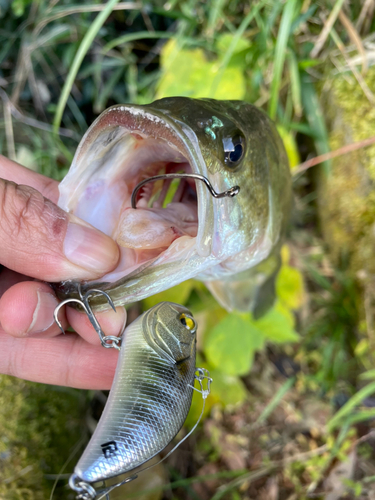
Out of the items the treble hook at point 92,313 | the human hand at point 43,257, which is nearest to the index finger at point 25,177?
the human hand at point 43,257

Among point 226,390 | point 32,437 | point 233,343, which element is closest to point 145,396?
point 32,437

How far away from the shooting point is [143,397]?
717mm

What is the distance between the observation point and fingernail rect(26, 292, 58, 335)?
0.94m

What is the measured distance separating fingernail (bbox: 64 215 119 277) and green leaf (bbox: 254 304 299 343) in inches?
47.2

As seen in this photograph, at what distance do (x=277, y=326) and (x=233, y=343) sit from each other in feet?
0.85

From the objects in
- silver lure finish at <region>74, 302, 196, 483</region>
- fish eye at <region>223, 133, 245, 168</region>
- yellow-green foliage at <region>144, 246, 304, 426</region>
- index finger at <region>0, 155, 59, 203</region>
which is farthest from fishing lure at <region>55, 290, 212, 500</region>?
yellow-green foliage at <region>144, 246, 304, 426</region>

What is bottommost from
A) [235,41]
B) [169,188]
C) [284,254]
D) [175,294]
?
[175,294]

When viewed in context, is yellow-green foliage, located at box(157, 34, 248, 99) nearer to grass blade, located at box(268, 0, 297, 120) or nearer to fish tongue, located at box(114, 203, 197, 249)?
grass blade, located at box(268, 0, 297, 120)

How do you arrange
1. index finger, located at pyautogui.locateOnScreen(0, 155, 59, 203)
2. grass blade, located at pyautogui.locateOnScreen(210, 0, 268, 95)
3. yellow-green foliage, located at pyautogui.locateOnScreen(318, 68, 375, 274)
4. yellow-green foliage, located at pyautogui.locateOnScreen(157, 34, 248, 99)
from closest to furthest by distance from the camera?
index finger, located at pyautogui.locateOnScreen(0, 155, 59, 203) → grass blade, located at pyautogui.locateOnScreen(210, 0, 268, 95) → yellow-green foliage, located at pyautogui.locateOnScreen(318, 68, 375, 274) → yellow-green foliage, located at pyautogui.locateOnScreen(157, 34, 248, 99)

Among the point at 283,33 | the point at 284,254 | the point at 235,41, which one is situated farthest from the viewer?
A: the point at 284,254

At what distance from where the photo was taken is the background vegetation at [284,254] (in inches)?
65.6

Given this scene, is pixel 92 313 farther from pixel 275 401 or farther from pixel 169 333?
pixel 275 401

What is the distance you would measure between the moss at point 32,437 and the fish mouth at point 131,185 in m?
0.95

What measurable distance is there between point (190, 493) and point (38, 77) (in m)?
2.82
